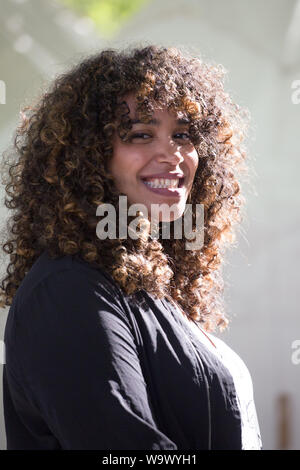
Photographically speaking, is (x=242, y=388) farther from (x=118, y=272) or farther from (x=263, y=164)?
(x=263, y=164)

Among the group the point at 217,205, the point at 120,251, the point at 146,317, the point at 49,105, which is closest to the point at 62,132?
the point at 49,105

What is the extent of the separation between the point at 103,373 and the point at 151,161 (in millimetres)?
635

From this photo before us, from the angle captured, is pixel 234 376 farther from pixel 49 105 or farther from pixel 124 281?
pixel 49 105

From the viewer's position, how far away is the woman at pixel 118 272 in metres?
1.28

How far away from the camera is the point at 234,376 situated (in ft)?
5.22

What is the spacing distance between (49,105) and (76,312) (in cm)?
71

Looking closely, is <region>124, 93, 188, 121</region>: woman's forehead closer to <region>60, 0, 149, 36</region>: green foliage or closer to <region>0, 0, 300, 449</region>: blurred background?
<region>60, 0, 149, 36</region>: green foliage

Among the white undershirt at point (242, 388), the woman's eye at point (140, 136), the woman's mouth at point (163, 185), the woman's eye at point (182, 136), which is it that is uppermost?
the woman's eye at point (182, 136)

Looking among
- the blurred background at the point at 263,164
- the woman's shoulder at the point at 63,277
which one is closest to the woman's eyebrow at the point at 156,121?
the woman's shoulder at the point at 63,277

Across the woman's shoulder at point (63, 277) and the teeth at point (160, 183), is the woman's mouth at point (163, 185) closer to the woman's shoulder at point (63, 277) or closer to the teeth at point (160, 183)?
the teeth at point (160, 183)

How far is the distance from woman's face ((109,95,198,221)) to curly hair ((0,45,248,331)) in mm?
29

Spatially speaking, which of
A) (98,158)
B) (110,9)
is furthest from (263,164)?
(98,158)

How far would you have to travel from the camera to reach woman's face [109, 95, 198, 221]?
1.65 m

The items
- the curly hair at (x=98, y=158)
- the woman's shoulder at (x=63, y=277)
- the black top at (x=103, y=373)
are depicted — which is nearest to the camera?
the black top at (x=103, y=373)
